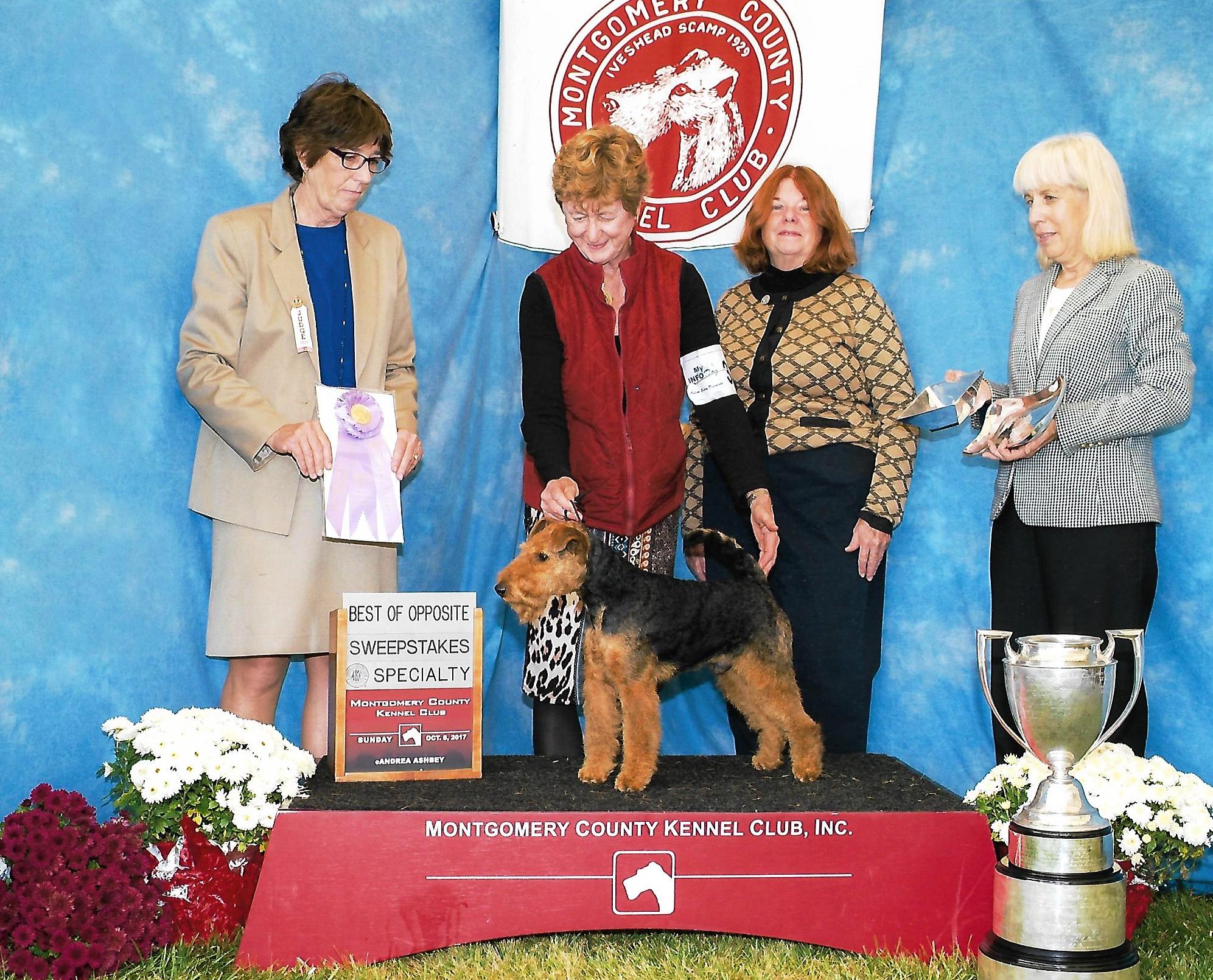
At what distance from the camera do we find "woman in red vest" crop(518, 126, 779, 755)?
2.73 m

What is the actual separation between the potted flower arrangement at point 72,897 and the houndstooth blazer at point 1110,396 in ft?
7.02

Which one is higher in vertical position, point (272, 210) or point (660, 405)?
point (272, 210)

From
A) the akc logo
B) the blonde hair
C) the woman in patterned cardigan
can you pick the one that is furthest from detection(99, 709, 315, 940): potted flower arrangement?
the blonde hair

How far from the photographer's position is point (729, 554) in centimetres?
259

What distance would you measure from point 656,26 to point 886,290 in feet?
Result: 3.50

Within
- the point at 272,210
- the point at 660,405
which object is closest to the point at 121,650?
the point at 272,210

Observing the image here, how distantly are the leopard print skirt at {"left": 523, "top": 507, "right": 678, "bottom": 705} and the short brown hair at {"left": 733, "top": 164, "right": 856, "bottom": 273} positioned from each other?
836mm

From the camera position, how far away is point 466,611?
8.18 ft

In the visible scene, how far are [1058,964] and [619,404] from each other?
4.92 ft

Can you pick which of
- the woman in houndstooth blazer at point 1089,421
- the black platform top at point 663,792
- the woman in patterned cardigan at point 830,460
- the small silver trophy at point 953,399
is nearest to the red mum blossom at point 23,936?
the black platform top at point 663,792

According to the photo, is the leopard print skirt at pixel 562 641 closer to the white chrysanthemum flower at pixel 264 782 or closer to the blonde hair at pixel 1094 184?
the white chrysanthemum flower at pixel 264 782

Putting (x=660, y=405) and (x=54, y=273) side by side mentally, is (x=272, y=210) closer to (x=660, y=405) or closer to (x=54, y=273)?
(x=54, y=273)

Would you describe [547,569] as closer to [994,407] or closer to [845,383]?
[845,383]

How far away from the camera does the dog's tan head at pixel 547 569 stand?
2.32 m
